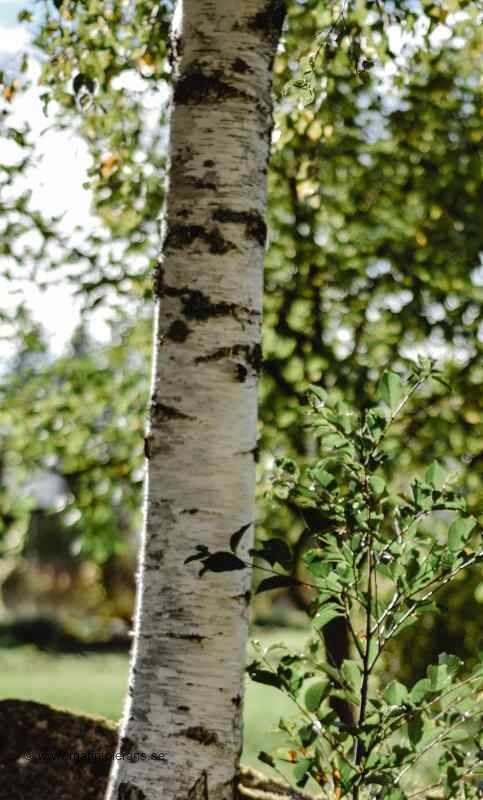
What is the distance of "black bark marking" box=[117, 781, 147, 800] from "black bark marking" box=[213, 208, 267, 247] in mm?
1489

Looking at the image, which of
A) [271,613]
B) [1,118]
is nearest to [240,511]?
[1,118]

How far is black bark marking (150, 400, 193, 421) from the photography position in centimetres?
229

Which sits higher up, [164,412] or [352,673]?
[164,412]

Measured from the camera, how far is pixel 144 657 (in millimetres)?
2205

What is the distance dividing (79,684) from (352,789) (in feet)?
33.1

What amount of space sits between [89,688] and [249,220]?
9.36 m

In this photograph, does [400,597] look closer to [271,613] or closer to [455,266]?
[455,266]

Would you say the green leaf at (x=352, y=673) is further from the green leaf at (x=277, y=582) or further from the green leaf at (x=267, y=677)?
the green leaf at (x=277, y=582)

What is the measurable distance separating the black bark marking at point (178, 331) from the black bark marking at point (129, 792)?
1145 millimetres

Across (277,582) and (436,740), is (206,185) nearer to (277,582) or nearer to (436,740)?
(277,582)

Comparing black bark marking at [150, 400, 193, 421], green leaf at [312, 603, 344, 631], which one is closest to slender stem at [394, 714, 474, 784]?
green leaf at [312, 603, 344, 631]

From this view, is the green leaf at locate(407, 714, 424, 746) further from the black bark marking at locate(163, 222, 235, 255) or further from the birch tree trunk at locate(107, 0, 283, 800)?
the black bark marking at locate(163, 222, 235, 255)

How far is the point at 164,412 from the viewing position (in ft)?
7.57

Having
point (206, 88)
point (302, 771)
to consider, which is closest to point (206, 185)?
point (206, 88)
